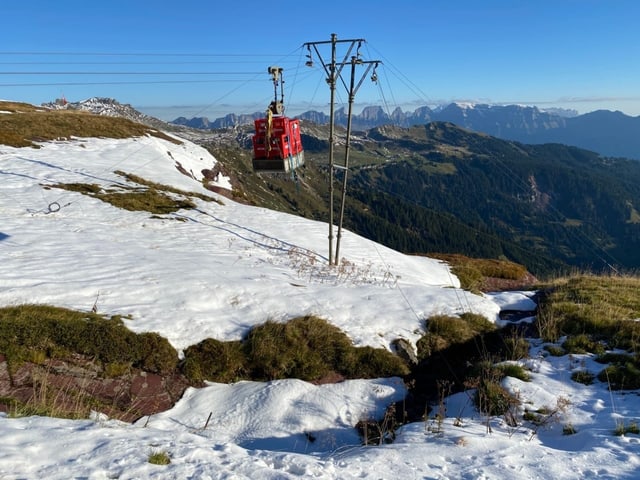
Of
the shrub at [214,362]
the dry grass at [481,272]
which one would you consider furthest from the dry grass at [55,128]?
the dry grass at [481,272]

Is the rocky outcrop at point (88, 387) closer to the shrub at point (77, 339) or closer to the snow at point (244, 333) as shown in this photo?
the shrub at point (77, 339)

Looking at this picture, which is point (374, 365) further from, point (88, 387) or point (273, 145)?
point (273, 145)

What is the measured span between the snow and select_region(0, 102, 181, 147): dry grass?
403 inches

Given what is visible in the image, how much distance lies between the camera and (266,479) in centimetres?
567

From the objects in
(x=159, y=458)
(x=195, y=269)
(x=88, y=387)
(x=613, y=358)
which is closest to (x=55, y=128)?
(x=195, y=269)

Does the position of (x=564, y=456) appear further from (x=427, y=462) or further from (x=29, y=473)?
(x=29, y=473)

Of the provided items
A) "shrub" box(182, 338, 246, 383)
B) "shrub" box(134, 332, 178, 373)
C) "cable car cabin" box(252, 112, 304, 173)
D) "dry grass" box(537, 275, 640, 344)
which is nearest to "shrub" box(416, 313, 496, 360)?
"dry grass" box(537, 275, 640, 344)

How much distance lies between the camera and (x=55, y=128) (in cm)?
4241

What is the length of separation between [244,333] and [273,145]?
38.5 ft

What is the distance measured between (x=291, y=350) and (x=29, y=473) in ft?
24.6

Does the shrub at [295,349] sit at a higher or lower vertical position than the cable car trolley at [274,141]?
lower

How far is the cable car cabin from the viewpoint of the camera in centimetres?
2083

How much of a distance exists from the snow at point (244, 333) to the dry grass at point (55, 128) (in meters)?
10.2

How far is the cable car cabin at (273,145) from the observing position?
20.8 metres
